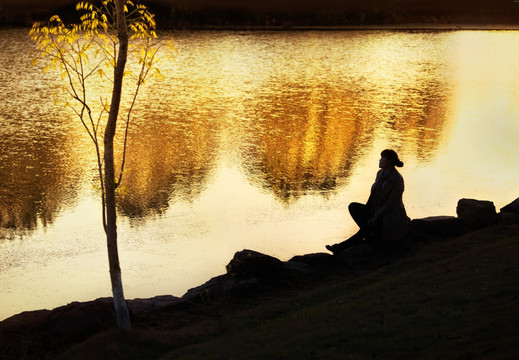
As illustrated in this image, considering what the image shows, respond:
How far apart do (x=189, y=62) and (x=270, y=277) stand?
24892mm

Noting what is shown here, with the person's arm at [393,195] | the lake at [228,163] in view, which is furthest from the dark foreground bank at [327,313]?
the lake at [228,163]

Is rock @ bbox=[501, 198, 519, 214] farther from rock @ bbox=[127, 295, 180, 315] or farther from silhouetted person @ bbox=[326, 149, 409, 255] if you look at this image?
rock @ bbox=[127, 295, 180, 315]

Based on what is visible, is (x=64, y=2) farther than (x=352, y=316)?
Yes

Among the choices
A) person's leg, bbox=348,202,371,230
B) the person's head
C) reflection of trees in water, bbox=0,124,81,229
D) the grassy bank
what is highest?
reflection of trees in water, bbox=0,124,81,229

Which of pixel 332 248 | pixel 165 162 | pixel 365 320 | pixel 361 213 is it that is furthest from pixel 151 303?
pixel 165 162

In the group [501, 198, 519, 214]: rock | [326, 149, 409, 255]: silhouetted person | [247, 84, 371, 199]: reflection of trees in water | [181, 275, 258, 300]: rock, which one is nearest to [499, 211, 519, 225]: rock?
[501, 198, 519, 214]: rock

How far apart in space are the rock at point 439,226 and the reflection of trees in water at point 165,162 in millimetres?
4885

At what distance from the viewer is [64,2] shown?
189ft

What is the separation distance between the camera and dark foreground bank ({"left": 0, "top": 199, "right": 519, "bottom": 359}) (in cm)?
634

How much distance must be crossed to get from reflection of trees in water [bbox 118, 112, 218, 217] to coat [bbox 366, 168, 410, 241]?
433 cm

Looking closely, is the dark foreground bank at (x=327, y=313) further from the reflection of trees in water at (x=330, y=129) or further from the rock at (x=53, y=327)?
the reflection of trees in water at (x=330, y=129)

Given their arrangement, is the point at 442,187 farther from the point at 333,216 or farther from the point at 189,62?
the point at 189,62

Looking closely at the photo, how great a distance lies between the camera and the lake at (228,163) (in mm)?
11453

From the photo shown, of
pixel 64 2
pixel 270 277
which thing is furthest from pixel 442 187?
pixel 64 2
